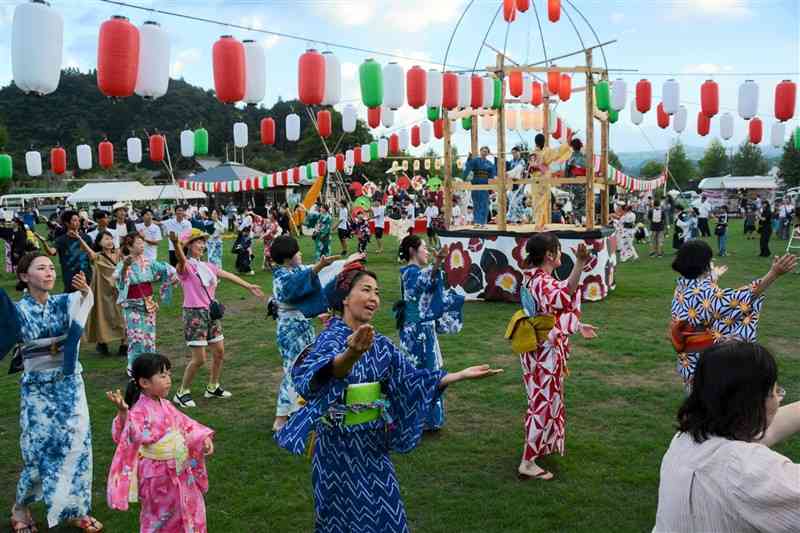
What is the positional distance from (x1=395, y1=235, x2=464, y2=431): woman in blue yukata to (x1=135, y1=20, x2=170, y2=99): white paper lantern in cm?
331

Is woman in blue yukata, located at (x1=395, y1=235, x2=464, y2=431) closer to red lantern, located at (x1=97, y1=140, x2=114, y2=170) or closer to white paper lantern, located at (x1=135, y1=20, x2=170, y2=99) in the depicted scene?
white paper lantern, located at (x1=135, y1=20, x2=170, y2=99)

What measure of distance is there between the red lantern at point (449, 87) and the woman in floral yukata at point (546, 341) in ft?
22.1

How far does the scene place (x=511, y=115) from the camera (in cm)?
1614

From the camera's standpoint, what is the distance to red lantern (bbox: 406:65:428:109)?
10.5 metres

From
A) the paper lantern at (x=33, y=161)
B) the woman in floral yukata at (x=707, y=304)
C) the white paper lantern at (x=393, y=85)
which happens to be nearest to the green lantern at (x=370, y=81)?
the white paper lantern at (x=393, y=85)

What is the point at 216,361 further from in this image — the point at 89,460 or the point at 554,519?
the point at 554,519

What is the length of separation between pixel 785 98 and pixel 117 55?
1163 centimetres

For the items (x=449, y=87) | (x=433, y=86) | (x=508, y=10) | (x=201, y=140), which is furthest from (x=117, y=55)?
(x=201, y=140)

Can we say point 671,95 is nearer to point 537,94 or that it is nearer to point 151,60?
point 537,94

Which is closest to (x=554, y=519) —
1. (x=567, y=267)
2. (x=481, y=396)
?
(x=481, y=396)

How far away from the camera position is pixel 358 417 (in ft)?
9.88

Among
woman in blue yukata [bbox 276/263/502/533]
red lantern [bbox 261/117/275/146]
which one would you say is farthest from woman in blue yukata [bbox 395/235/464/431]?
red lantern [bbox 261/117/275/146]

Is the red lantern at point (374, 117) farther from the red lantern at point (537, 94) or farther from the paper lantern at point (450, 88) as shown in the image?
the paper lantern at point (450, 88)

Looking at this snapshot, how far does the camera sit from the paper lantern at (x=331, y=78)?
29.9ft
